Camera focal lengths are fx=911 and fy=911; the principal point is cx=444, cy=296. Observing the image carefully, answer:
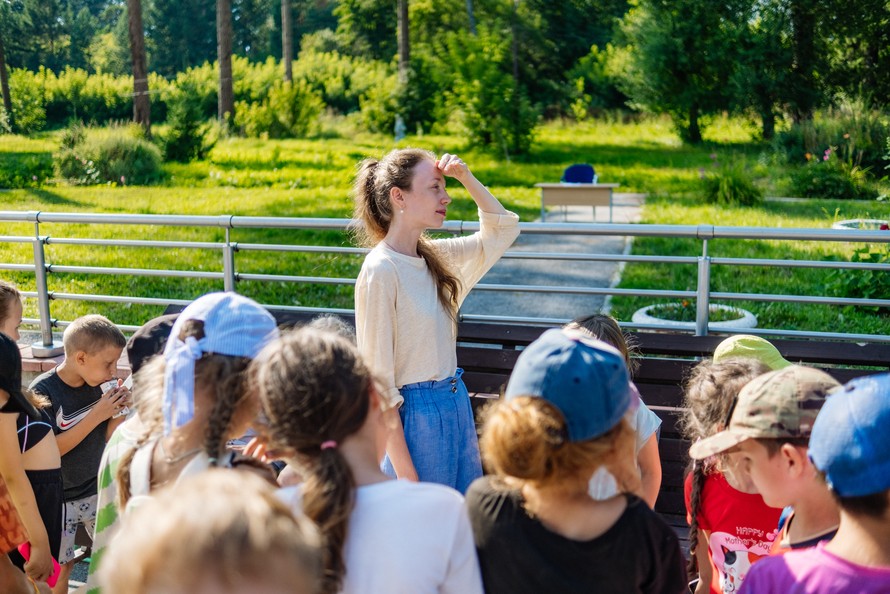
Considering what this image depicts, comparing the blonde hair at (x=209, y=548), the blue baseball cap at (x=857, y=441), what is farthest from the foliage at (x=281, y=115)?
the blonde hair at (x=209, y=548)

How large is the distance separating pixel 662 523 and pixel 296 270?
936cm

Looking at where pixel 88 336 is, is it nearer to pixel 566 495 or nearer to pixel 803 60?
pixel 566 495

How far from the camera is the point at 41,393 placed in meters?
4.09

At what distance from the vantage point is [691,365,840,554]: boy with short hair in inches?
86.6

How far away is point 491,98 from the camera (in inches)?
1033

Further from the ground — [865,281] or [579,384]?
[579,384]

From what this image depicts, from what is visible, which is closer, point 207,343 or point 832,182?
point 207,343

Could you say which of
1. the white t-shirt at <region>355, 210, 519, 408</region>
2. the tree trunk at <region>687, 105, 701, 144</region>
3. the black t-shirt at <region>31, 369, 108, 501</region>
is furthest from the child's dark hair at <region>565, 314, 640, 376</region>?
the tree trunk at <region>687, 105, 701, 144</region>

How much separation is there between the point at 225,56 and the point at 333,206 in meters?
18.9

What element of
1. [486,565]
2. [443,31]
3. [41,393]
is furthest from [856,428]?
[443,31]

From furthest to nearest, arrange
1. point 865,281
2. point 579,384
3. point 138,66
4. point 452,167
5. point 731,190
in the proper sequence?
point 138,66 < point 731,190 < point 865,281 < point 452,167 < point 579,384

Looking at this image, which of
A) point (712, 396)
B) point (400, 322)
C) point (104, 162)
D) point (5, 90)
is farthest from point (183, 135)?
point (712, 396)

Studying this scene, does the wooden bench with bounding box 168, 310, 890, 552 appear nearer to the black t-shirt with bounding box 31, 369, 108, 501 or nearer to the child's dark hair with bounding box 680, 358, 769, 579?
the black t-shirt with bounding box 31, 369, 108, 501

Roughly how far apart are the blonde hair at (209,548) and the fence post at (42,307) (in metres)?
5.26
